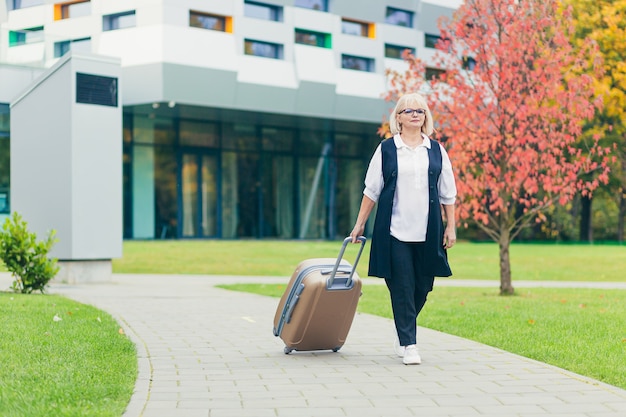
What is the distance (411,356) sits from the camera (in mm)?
7203

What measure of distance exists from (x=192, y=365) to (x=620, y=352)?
11.7ft

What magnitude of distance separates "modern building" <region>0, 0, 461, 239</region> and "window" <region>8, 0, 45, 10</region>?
0.09 m

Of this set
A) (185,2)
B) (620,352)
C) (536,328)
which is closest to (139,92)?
(185,2)

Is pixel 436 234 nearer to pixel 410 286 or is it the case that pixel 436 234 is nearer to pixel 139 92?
pixel 410 286

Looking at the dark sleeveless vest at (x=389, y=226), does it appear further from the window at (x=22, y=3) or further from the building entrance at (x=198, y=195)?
the building entrance at (x=198, y=195)

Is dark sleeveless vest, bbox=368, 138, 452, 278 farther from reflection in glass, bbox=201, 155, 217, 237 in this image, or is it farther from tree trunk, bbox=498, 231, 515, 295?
reflection in glass, bbox=201, 155, 217, 237

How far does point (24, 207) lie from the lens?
17.8 meters

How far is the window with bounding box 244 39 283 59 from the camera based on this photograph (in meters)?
34.0

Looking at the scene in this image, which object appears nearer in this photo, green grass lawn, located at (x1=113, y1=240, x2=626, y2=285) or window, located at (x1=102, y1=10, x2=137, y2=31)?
green grass lawn, located at (x1=113, y1=240, x2=626, y2=285)

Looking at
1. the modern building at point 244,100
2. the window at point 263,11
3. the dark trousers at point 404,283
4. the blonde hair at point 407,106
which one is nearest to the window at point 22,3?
the modern building at point 244,100

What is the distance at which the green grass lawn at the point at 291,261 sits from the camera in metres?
22.6

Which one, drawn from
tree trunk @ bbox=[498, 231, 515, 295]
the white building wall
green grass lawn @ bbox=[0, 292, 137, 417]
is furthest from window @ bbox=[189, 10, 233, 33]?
green grass lawn @ bbox=[0, 292, 137, 417]

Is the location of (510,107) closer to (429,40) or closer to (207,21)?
(207,21)

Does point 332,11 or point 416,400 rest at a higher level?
point 332,11
